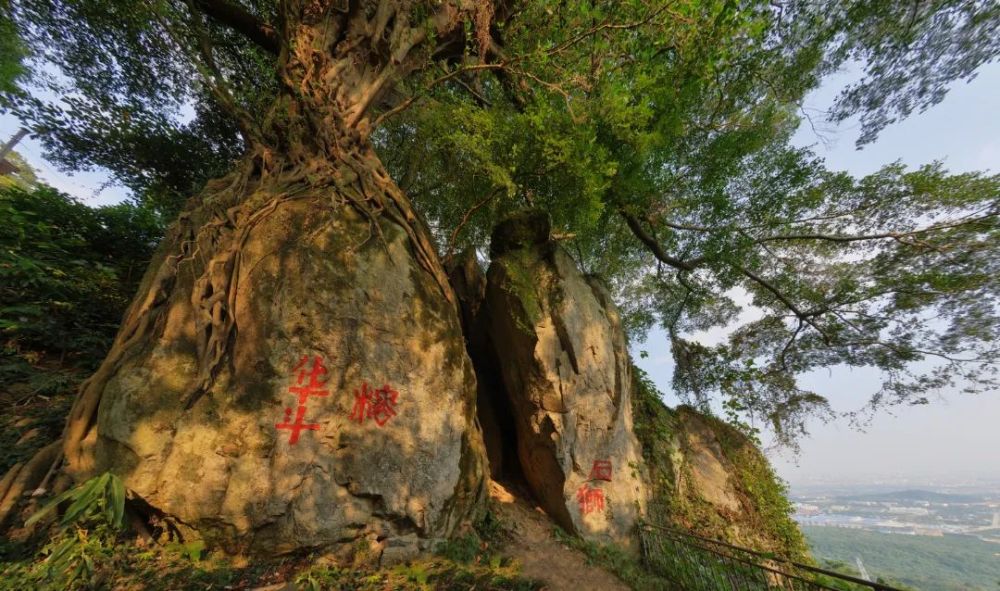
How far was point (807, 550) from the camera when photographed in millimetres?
7227

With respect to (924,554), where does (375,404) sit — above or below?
above

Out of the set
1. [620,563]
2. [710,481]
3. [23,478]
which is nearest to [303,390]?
[23,478]

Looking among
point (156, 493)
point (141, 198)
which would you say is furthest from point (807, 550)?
point (141, 198)

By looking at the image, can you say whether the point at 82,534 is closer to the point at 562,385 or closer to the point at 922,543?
the point at 562,385

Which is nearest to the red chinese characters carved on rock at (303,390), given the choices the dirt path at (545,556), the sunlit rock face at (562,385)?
the dirt path at (545,556)

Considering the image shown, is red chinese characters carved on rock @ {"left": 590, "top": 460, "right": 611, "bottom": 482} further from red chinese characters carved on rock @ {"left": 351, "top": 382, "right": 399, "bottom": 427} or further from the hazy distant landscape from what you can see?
red chinese characters carved on rock @ {"left": 351, "top": 382, "right": 399, "bottom": 427}

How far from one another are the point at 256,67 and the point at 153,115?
248 cm

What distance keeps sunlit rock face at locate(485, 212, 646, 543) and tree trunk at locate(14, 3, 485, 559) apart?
1.64m

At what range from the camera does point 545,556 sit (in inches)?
210

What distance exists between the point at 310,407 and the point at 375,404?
705 millimetres

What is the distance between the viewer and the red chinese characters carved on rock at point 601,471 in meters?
6.38

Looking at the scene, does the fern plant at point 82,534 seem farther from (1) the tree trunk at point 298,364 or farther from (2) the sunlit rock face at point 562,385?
(2) the sunlit rock face at point 562,385

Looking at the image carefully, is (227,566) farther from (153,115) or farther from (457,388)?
(153,115)

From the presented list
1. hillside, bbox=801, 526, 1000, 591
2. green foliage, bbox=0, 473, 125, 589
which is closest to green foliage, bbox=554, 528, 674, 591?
green foliage, bbox=0, 473, 125, 589
